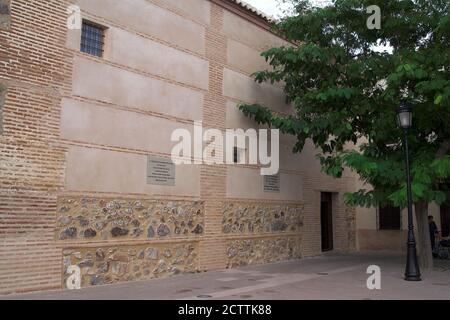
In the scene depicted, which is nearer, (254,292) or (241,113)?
(254,292)

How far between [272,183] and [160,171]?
15.4 ft

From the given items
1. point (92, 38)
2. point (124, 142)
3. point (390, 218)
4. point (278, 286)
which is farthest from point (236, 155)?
point (390, 218)

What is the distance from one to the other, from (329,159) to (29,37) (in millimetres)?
7729

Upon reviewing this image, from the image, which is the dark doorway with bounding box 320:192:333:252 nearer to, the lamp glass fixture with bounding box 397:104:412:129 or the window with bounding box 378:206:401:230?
the window with bounding box 378:206:401:230

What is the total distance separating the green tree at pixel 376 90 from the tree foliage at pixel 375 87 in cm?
2

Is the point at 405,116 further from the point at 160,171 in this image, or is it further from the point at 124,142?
the point at 124,142

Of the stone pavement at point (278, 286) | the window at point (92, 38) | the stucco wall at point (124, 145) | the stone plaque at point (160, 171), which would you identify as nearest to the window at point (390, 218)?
the stone pavement at point (278, 286)

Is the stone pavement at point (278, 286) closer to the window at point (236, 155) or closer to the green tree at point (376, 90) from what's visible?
the green tree at point (376, 90)

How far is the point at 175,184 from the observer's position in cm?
1213

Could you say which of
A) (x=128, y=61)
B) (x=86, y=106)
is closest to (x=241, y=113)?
(x=128, y=61)

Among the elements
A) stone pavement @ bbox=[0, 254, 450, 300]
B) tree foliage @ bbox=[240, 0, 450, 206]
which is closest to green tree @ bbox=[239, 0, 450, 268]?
tree foliage @ bbox=[240, 0, 450, 206]

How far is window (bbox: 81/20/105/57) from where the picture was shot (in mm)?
10727
